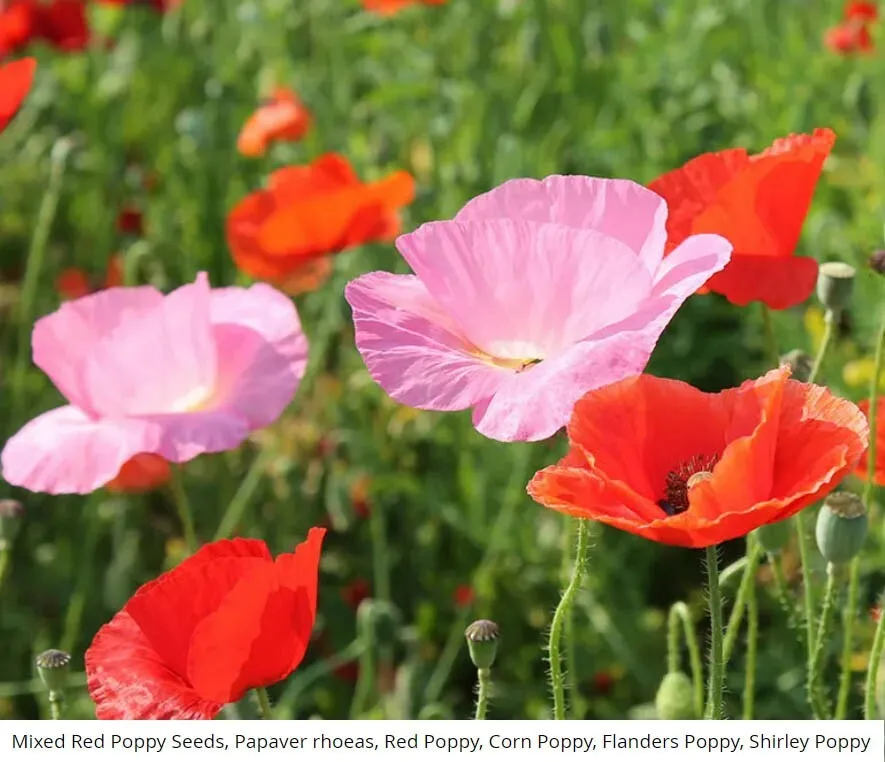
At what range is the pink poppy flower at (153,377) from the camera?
108cm

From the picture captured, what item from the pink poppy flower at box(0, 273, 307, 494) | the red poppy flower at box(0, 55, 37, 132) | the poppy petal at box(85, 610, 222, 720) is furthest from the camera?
the red poppy flower at box(0, 55, 37, 132)

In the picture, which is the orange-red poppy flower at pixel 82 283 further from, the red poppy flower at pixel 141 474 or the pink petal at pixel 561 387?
the pink petal at pixel 561 387

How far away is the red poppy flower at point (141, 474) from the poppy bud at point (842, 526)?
110 cm

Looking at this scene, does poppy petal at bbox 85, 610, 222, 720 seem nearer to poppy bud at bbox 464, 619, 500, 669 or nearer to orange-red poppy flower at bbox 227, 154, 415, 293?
poppy bud at bbox 464, 619, 500, 669

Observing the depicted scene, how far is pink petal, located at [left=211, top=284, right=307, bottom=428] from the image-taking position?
114cm

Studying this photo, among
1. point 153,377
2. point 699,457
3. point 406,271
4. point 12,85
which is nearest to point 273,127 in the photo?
A: point 406,271

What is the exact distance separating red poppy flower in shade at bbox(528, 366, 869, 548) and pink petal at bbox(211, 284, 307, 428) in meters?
0.37

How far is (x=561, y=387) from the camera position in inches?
31.5

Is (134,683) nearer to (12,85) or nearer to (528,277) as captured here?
(528,277)

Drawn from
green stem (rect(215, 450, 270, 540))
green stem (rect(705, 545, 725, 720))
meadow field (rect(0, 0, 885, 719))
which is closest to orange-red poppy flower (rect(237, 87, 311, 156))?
meadow field (rect(0, 0, 885, 719))

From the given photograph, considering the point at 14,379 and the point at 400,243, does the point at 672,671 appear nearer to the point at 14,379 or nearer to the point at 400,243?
the point at 400,243

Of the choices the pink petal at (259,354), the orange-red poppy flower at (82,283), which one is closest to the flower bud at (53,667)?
the pink petal at (259,354)

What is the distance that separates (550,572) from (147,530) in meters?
0.64
